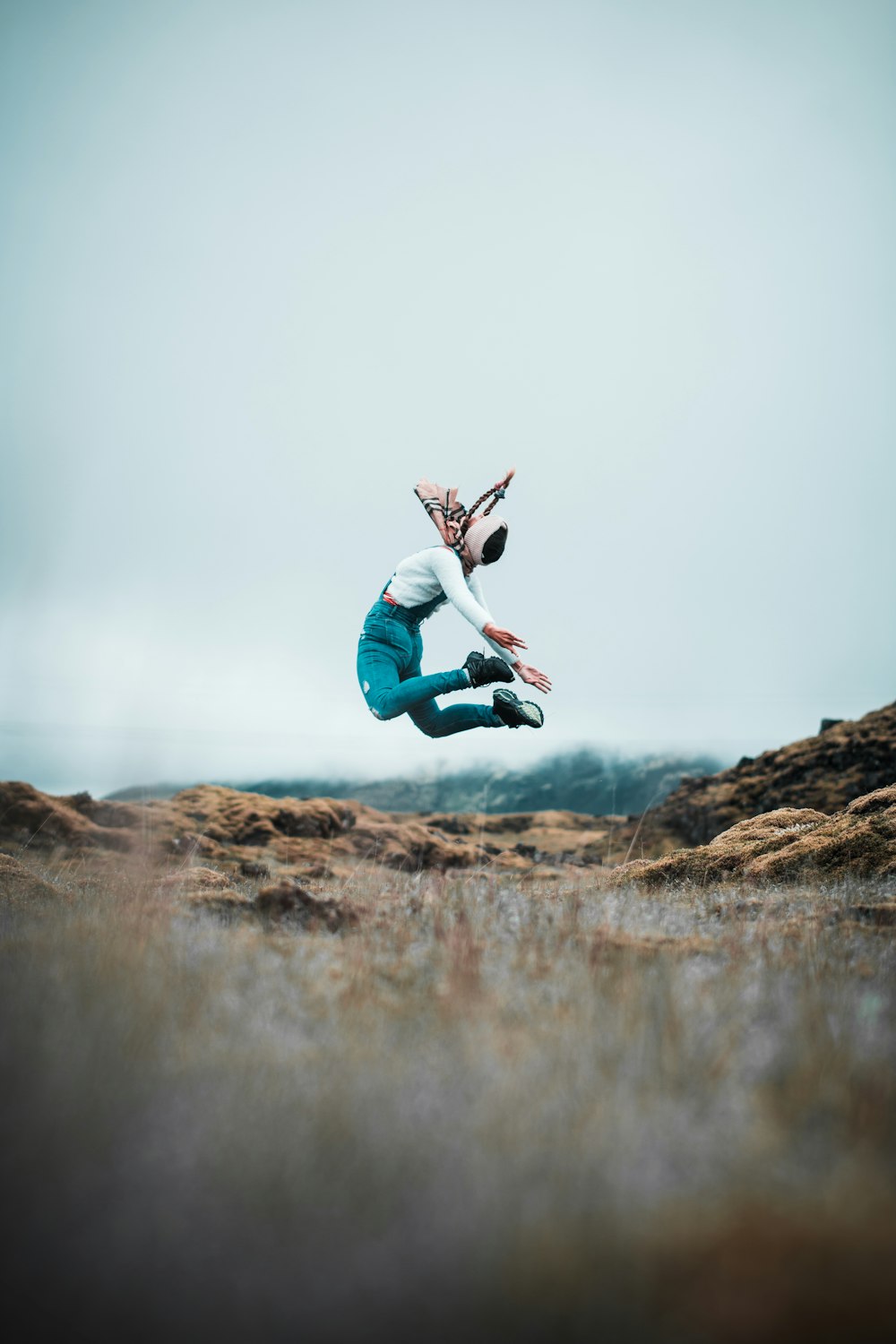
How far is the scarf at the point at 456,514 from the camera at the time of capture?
6.86 metres

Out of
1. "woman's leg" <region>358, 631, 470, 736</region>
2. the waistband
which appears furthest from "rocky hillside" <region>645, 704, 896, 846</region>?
the waistband

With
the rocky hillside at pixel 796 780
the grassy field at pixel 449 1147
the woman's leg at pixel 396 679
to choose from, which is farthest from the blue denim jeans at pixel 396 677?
the rocky hillside at pixel 796 780

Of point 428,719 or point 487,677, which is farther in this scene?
point 428,719

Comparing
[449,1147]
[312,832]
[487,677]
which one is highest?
[487,677]

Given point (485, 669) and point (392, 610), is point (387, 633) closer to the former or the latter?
point (392, 610)

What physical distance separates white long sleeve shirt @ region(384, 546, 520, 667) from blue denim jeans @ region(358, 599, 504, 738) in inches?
8.3

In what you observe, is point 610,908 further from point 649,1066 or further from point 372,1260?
point 372,1260

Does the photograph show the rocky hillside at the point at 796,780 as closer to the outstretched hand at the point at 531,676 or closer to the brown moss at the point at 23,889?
the outstretched hand at the point at 531,676

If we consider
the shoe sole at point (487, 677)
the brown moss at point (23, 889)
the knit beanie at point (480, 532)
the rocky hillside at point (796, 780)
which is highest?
the knit beanie at point (480, 532)

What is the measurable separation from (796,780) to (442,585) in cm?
1150

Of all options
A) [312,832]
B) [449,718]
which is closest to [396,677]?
[449,718]

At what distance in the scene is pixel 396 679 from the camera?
6996 millimetres

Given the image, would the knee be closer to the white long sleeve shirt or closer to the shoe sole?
the shoe sole

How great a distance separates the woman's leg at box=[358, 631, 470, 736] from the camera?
664cm
